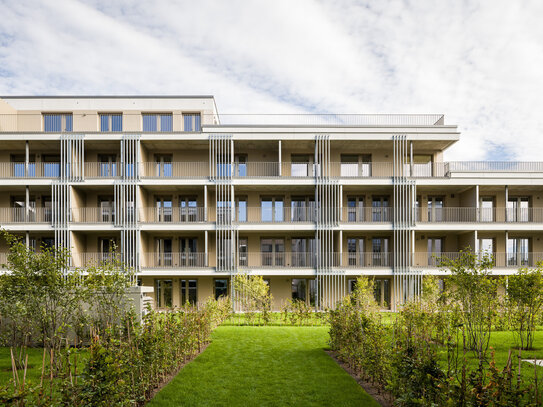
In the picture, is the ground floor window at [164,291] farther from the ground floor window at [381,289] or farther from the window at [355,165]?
the window at [355,165]

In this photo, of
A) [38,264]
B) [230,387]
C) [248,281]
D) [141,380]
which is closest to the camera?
[141,380]

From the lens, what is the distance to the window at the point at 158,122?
29.7 metres

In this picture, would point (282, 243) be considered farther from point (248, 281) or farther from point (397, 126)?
point (397, 126)

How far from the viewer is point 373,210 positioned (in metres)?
28.4

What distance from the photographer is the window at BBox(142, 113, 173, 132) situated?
97.4ft

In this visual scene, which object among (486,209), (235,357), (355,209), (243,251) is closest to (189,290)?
(243,251)

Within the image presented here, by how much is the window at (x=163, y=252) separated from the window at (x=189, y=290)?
179cm

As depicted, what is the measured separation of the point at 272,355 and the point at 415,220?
18141 mm

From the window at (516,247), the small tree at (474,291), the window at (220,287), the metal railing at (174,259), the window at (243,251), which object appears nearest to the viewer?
the small tree at (474,291)

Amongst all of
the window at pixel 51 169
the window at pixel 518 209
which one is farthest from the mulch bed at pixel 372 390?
the window at pixel 51 169

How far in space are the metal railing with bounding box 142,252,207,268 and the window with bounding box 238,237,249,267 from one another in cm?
256

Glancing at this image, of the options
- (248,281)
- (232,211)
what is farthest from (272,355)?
(232,211)

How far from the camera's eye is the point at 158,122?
29781 millimetres

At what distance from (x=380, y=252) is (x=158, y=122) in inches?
764
